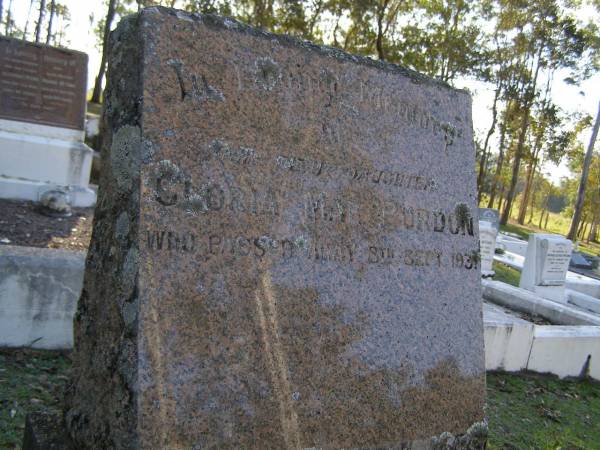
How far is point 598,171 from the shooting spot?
39.4 metres

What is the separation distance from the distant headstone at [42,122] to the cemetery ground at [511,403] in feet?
12.4

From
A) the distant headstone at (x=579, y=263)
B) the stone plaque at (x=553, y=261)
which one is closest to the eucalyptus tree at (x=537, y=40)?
the distant headstone at (x=579, y=263)

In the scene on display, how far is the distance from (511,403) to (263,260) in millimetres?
3339

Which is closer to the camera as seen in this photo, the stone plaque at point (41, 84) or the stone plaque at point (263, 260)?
the stone plaque at point (263, 260)

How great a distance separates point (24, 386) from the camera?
3.35 m

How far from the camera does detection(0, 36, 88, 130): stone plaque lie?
7180 millimetres

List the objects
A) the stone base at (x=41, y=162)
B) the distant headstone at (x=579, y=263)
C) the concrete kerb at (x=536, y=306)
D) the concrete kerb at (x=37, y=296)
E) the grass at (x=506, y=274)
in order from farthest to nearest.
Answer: the distant headstone at (x=579, y=263), the grass at (x=506, y=274), the stone base at (x=41, y=162), the concrete kerb at (x=536, y=306), the concrete kerb at (x=37, y=296)

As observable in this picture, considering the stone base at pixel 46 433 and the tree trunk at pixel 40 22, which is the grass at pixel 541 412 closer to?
the stone base at pixel 46 433

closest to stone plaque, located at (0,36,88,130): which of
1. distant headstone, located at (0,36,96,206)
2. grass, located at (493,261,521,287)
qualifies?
distant headstone, located at (0,36,96,206)

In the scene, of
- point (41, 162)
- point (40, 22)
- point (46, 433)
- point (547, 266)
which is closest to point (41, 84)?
point (41, 162)

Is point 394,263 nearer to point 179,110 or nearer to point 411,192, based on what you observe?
point 411,192

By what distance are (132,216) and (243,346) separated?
1.85 ft

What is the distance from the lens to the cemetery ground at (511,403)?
3.18 meters

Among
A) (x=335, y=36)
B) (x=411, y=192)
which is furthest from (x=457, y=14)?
(x=411, y=192)
